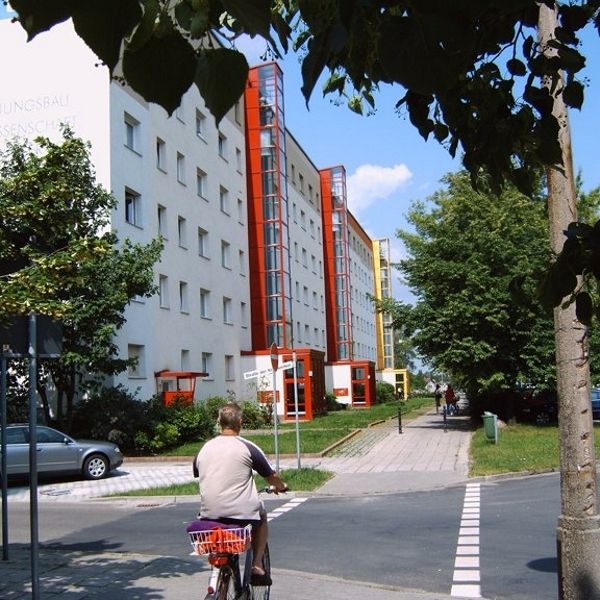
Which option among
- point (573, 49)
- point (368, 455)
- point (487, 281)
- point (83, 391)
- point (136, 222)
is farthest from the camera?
point (136, 222)

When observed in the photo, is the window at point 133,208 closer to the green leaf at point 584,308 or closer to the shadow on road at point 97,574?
the shadow on road at point 97,574

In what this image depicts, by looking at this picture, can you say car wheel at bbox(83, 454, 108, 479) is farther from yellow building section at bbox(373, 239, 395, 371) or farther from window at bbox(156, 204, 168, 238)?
yellow building section at bbox(373, 239, 395, 371)

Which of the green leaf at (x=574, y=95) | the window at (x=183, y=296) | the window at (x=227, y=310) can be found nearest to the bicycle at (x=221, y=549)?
the green leaf at (x=574, y=95)

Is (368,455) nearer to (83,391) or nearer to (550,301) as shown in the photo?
(83,391)

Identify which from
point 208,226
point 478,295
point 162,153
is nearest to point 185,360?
point 208,226

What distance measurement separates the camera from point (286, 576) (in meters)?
7.45

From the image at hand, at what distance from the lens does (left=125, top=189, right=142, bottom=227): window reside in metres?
28.8

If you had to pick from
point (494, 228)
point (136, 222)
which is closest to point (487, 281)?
point (494, 228)

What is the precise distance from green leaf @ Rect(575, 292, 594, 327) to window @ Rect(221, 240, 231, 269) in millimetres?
36622

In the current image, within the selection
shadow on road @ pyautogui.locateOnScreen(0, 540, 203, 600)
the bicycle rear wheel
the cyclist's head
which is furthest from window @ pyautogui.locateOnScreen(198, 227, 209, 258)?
the bicycle rear wheel

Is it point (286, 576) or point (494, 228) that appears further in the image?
point (494, 228)

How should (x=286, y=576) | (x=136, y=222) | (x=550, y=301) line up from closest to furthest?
1. (x=550, y=301)
2. (x=286, y=576)
3. (x=136, y=222)

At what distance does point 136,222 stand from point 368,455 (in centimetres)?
1346

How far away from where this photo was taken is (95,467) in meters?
18.6
